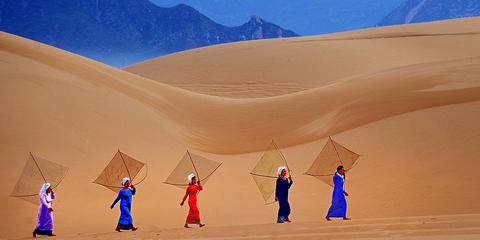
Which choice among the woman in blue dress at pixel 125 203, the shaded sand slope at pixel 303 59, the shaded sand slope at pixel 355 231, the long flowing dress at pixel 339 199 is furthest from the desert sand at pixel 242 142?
the shaded sand slope at pixel 303 59

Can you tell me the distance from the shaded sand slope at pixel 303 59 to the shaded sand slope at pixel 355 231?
116 feet

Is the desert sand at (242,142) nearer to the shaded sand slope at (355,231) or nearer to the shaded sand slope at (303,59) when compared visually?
the shaded sand slope at (355,231)

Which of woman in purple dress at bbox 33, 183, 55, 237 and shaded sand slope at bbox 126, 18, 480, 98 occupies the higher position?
shaded sand slope at bbox 126, 18, 480, 98

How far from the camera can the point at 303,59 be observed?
57.8 m

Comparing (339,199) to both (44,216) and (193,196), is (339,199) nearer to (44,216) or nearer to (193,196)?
(193,196)

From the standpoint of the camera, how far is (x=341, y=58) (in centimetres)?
5753

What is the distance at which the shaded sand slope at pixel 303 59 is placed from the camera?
52938 mm

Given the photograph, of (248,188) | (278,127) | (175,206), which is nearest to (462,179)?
(248,188)

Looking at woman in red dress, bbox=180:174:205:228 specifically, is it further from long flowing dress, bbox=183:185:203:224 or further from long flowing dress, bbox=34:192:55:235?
long flowing dress, bbox=34:192:55:235

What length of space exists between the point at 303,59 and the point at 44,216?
1742 inches

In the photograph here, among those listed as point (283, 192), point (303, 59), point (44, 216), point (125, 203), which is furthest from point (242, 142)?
point (303, 59)

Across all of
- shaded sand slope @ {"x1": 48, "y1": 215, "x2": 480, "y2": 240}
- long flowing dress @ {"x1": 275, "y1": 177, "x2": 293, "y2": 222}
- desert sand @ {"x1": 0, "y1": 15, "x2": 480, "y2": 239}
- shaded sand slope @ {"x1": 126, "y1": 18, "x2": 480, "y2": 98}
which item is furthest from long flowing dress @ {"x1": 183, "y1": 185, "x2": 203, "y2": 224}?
shaded sand slope @ {"x1": 126, "y1": 18, "x2": 480, "y2": 98}

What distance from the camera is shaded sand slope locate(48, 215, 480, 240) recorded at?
1077cm

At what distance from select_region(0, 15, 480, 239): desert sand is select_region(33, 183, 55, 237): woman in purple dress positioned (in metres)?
0.53
